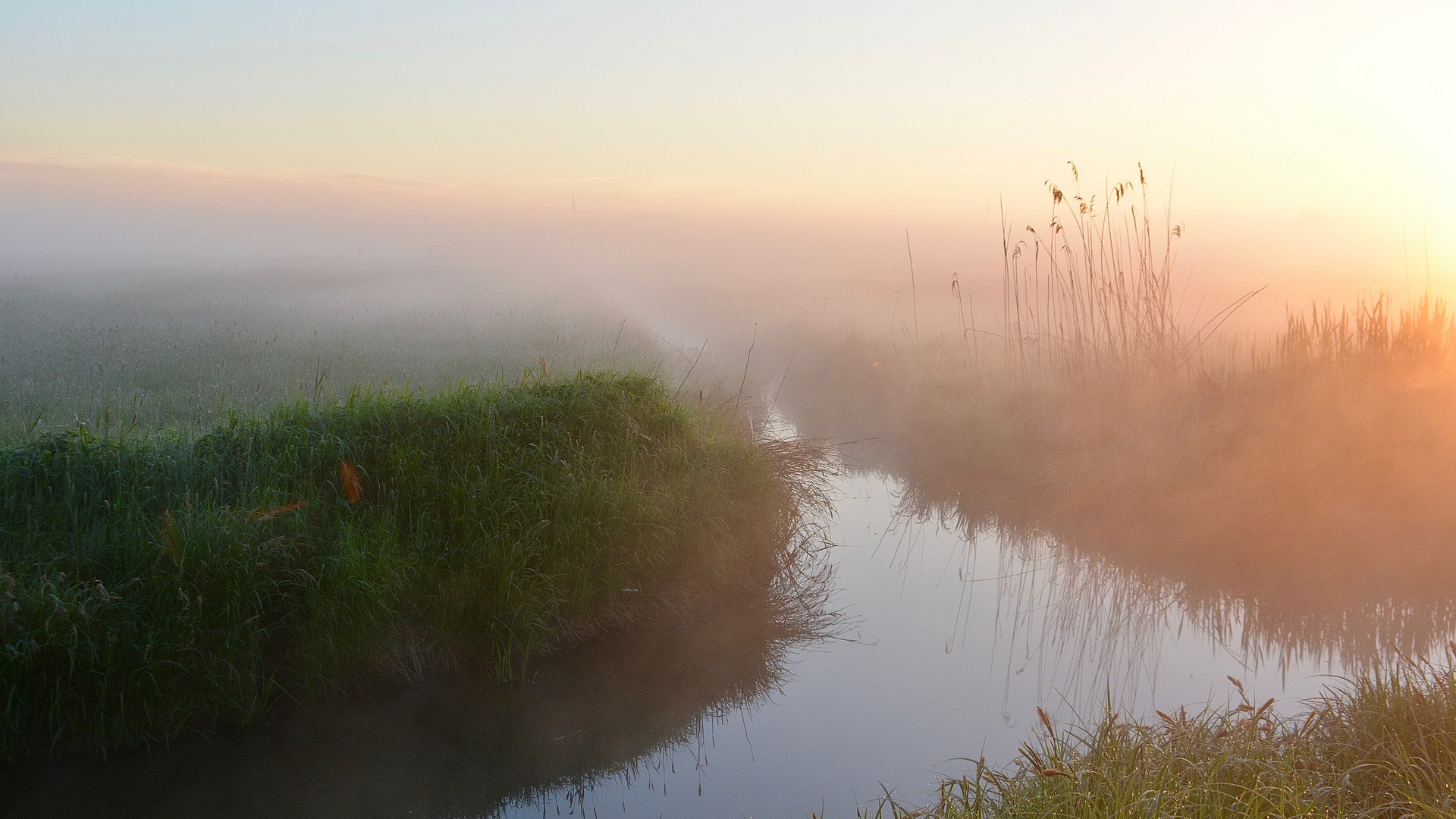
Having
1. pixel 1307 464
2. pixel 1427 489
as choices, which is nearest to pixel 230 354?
pixel 1307 464

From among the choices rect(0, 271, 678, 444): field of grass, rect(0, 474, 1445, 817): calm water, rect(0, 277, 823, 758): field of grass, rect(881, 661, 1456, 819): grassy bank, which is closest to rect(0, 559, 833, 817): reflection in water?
rect(0, 474, 1445, 817): calm water

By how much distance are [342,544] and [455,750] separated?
1284mm

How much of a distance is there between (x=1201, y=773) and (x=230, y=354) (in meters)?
11.6

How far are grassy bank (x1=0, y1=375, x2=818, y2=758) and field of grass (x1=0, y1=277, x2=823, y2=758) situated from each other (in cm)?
1

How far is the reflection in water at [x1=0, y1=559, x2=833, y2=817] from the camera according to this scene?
3.58 metres

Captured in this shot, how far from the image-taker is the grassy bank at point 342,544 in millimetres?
3783

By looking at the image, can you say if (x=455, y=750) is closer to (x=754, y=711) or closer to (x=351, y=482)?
(x=754, y=711)

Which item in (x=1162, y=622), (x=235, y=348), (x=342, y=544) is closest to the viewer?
(x=342, y=544)

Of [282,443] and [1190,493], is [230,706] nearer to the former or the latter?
[282,443]

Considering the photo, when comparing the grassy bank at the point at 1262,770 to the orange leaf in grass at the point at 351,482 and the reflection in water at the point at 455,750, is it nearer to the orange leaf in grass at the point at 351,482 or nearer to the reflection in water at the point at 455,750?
the reflection in water at the point at 455,750

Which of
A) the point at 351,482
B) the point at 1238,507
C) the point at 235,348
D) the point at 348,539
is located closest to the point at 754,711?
the point at 348,539

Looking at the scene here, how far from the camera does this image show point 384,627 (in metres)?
4.42

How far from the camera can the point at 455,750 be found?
3984 mm

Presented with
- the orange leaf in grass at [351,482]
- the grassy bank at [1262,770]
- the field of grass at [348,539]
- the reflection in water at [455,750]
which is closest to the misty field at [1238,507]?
the grassy bank at [1262,770]
